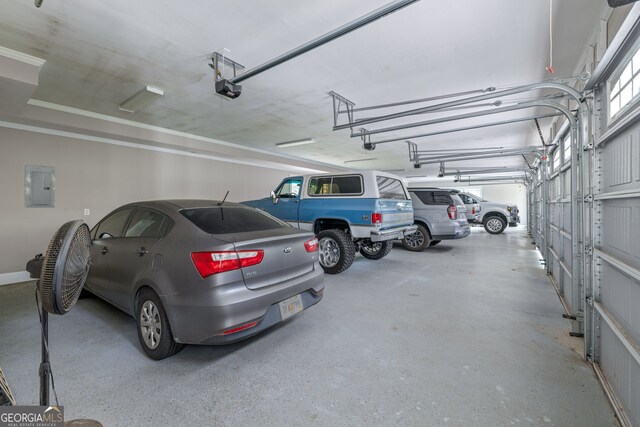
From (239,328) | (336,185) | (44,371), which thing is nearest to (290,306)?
(239,328)

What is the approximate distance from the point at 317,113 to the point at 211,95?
6.91ft

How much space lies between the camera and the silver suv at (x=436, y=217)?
744cm

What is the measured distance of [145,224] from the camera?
291 cm

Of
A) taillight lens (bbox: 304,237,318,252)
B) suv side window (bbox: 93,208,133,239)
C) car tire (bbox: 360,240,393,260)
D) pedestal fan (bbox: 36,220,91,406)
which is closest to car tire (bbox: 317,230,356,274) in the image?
car tire (bbox: 360,240,393,260)

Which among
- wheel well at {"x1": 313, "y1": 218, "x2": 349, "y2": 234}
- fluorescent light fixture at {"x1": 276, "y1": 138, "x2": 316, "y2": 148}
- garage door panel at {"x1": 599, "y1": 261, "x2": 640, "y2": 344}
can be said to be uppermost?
fluorescent light fixture at {"x1": 276, "y1": 138, "x2": 316, "y2": 148}

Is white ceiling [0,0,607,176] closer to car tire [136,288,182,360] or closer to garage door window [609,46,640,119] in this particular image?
garage door window [609,46,640,119]

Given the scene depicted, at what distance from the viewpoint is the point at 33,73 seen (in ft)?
12.3

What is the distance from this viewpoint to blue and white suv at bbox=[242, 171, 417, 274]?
5133mm

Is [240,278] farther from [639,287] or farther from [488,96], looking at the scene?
[488,96]

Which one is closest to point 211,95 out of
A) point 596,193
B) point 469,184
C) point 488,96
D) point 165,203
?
point 165,203

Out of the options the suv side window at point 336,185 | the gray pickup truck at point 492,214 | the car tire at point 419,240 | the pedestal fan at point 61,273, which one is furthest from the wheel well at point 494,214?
the pedestal fan at point 61,273

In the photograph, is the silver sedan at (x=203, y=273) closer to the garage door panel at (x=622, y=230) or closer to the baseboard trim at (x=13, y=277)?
the garage door panel at (x=622, y=230)

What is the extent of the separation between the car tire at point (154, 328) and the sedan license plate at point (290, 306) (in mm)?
931

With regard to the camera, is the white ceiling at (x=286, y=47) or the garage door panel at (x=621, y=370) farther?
the white ceiling at (x=286, y=47)
